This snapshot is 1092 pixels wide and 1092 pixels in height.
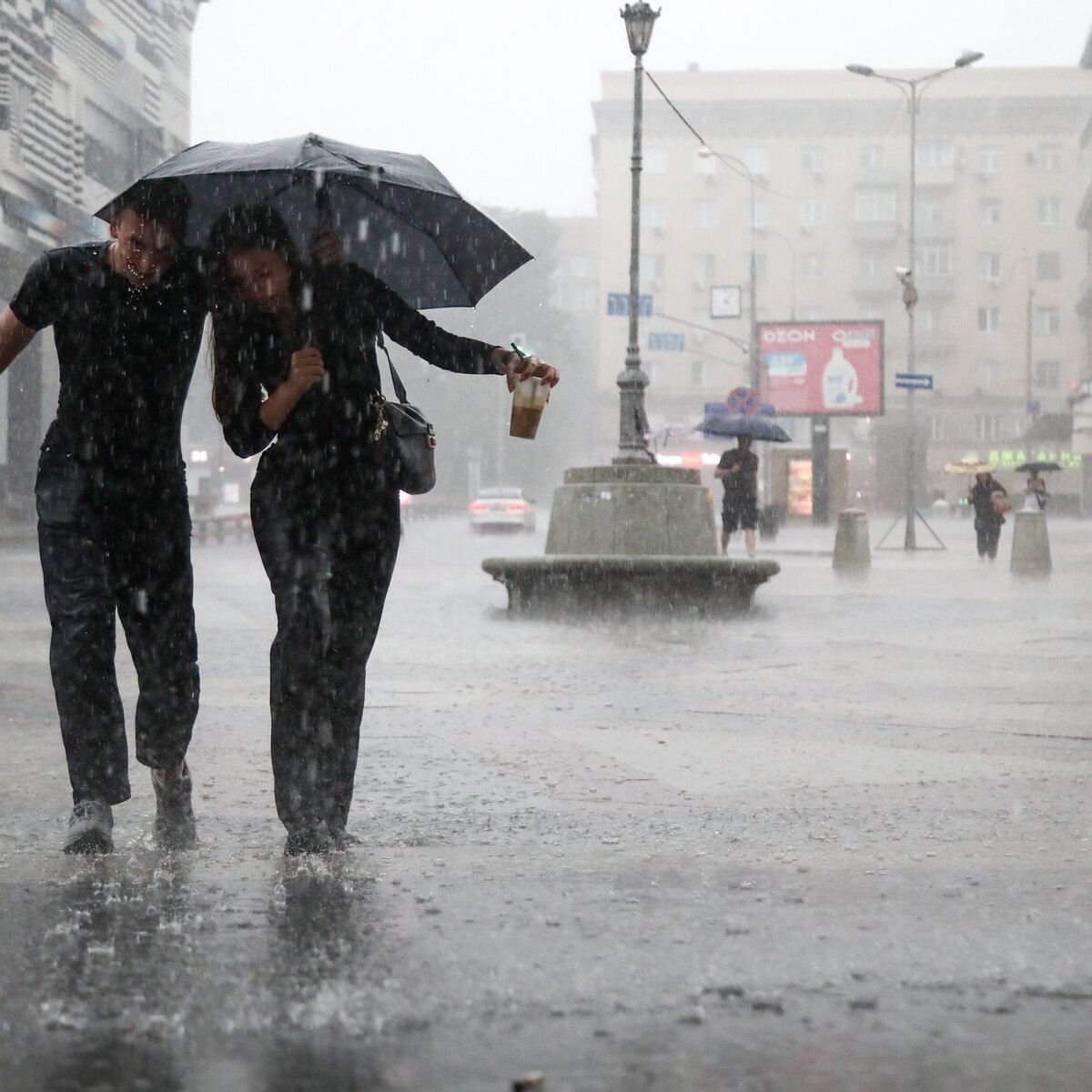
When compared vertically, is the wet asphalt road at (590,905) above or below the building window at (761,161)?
below

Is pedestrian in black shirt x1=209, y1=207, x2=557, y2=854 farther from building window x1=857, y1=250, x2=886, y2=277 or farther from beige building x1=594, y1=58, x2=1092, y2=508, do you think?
building window x1=857, y1=250, x2=886, y2=277

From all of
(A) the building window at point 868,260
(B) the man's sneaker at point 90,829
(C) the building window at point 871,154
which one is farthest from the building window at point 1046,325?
(B) the man's sneaker at point 90,829

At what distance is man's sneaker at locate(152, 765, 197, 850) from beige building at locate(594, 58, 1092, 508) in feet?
268

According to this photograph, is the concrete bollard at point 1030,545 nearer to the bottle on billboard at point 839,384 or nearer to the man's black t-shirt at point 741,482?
the man's black t-shirt at point 741,482

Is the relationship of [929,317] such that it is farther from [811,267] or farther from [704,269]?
[704,269]

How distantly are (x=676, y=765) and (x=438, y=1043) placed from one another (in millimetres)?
3493

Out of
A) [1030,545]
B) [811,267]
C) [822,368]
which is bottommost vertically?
[1030,545]

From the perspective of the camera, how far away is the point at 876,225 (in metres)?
87.1

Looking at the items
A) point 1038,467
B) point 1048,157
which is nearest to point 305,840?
point 1038,467

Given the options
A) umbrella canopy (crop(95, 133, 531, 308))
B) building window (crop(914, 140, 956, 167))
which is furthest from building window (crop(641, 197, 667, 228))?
umbrella canopy (crop(95, 133, 531, 308))

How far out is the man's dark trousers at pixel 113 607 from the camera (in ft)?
15.3

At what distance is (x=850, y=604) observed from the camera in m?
15.8

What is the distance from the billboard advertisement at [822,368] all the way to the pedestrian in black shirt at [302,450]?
148 feet

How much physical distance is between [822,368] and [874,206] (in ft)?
131
